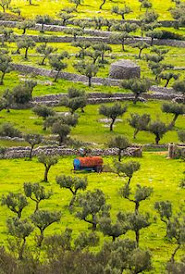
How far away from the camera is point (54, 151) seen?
8344 cm

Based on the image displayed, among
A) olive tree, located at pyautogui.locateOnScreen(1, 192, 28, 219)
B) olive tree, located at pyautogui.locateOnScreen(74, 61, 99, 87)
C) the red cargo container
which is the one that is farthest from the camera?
olive tree, located at pyautogui.locateOnScreen(74, 61, 99, 87)

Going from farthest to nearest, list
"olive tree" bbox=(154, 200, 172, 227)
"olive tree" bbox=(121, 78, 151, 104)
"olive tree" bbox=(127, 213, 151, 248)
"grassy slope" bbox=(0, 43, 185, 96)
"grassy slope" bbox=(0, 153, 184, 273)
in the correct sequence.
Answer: "grassy slope" bbox=(0, 43, 185, 96), "olive tree" bbox=(121, 78, 151, 104), "olive tree" bbox=(154, 200, 172, 227), "grassy slope" bbox=(0, 153, 184, 273), "olive tree" bbox=(127, 213, 151, 248)

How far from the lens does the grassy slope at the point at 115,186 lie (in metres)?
58.7

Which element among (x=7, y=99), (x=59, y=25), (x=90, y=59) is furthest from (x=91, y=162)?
(x=59, y=25)

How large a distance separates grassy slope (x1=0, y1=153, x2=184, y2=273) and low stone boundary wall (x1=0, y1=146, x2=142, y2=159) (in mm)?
1010

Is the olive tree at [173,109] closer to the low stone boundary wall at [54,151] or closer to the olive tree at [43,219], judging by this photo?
the low stone boundary wall at [54,151]

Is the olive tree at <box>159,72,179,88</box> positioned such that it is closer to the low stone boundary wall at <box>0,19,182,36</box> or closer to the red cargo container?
the low stone boundary wall at <box>0,19,182,36</box>

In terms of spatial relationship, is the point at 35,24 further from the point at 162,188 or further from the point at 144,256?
the point at 144,256

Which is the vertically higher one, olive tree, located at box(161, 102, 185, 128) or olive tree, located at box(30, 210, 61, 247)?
olive tree, located at box(30, 210, 61, 247)

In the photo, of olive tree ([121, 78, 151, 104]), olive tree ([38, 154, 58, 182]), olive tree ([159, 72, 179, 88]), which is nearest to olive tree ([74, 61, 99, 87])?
olive tree ([121, 78, 151, 104])

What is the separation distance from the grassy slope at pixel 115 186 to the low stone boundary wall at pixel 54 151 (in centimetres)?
101

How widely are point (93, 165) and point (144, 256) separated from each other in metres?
30.7

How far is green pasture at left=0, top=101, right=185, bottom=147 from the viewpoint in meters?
93.8

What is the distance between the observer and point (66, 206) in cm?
6538
